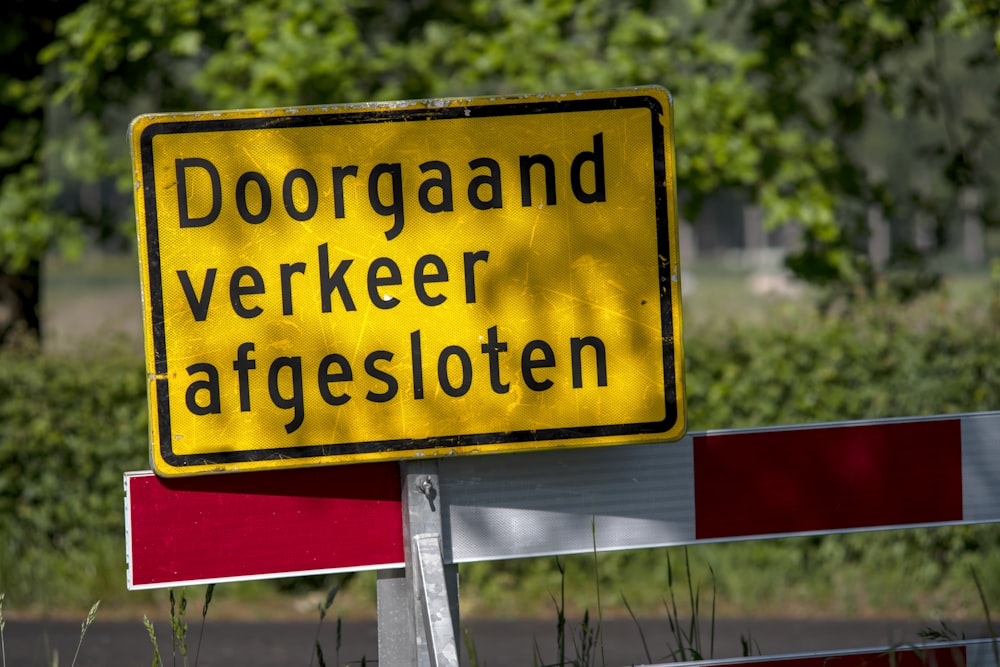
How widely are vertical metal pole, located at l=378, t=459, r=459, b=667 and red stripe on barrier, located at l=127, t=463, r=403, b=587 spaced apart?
3.1 inches

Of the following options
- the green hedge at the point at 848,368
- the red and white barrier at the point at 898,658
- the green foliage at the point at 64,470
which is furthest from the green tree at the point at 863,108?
the red and white barrier at the point at 898,658

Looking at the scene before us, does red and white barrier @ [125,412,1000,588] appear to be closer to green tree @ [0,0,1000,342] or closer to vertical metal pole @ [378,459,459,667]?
vertical metal pole @ [378,459,459,667]

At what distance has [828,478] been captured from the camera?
7.29 feet

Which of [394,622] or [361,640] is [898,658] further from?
[361,640]

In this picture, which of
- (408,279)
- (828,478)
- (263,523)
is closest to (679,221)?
(828,478)

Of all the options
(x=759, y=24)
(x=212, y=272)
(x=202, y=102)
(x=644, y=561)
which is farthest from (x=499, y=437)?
(x=202, y=102)

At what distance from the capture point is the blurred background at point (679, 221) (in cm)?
606

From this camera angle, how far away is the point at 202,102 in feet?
25.4

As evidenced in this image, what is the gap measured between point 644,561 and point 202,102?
449cm

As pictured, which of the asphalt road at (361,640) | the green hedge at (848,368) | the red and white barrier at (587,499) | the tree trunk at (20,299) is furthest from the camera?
the tree trunk at (20,299)

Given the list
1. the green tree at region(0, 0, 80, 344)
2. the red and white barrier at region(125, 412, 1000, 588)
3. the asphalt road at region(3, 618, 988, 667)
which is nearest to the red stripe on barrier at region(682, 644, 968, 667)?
the red and white barrier at region(125, 412, 1000, 588)

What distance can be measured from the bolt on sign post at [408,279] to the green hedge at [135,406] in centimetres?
416

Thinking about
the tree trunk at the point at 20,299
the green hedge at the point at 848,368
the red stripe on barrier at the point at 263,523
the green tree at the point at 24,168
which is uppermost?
the green tree at the point at 24,168

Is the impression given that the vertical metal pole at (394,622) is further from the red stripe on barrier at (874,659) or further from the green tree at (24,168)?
the green tree at (24,168)
